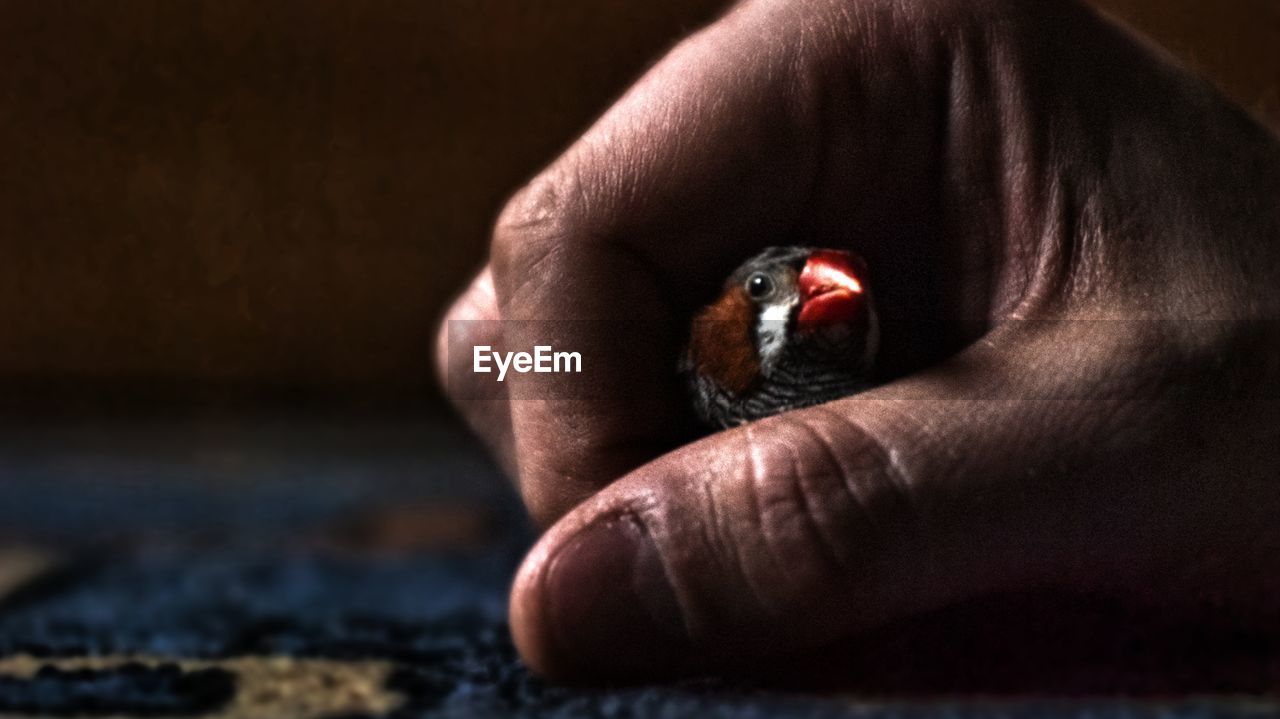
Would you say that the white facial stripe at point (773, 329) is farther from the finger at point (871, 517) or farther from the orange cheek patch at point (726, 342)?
the finger at point (871, 517)

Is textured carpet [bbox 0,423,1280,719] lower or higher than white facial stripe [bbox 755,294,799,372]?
lower

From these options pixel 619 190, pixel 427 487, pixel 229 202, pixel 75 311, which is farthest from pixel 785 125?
pixel 75 311

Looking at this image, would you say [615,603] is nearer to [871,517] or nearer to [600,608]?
[600,608]

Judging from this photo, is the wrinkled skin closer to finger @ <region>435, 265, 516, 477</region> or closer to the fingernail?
the fingernail

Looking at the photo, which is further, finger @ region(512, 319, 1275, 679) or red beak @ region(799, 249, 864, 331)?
red beak @ region(799, 249, 864, 331)

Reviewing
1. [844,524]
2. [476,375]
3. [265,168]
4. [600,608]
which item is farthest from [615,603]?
[265,168]

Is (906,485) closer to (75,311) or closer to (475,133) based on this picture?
(475,133)
